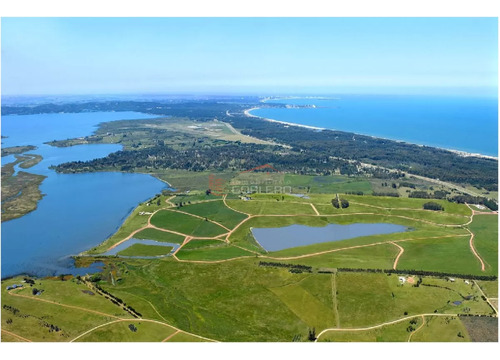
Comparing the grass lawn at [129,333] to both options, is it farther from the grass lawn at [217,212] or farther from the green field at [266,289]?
the grass lawn at [217,212]

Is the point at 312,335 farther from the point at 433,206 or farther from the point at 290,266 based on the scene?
the point at 433,206

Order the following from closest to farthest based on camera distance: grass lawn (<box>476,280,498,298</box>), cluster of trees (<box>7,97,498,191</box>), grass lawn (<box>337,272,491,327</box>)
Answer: grass lawn (<box>337,272,491,327</box>) → grass lawn (<box>476,280,498,298</box>) → cluster of trees (<box>7,97,498,191</box>)

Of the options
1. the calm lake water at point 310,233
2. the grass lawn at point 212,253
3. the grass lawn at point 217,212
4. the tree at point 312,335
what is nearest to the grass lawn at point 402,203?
the calm lake water at point 310,233

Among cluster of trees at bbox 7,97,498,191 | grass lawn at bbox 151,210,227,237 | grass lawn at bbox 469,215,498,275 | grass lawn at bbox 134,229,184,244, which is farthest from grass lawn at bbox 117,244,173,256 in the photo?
cluster of trees at bbox 7,97,498,191

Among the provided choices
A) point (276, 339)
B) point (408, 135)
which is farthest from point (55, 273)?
point (408, 135)

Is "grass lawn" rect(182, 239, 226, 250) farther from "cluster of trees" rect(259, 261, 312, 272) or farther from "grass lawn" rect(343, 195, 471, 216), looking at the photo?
"grass lawn" rect(343, 195, 471, 216)

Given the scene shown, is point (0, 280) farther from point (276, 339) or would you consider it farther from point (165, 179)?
point (165, 179)
